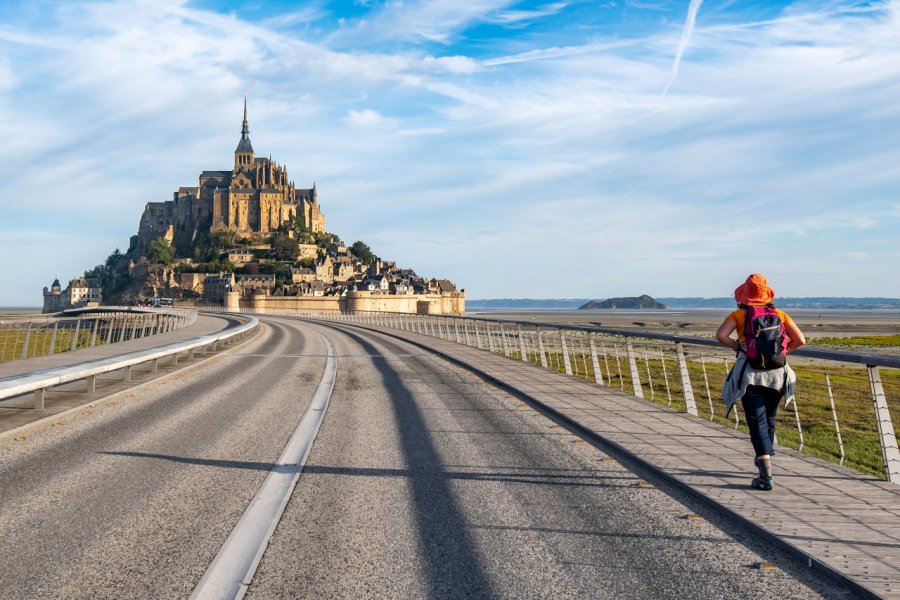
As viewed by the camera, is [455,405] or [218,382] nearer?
[455,405]

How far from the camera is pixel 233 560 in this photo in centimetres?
449

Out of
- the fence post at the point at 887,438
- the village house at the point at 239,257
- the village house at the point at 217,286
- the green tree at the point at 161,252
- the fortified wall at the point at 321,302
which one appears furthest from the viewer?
the green tree at the point at 161,252

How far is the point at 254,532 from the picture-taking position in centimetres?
505

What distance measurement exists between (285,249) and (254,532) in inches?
6691

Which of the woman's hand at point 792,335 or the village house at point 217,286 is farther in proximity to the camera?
the village house at point 217,286

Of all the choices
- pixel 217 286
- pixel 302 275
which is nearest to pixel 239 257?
pixel 217 286

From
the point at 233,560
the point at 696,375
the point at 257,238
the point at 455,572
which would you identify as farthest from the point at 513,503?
the point at 257,238

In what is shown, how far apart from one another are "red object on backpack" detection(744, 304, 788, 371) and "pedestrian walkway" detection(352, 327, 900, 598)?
3.44 ft

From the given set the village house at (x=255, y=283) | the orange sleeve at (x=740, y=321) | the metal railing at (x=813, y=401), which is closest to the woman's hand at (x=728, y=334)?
the orange sleeve at (x=740, y=321)

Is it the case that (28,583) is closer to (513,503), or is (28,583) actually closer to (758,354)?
(513,503)

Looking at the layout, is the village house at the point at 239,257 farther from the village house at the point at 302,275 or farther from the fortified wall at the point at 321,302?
the fortified wall at the point at 321,302

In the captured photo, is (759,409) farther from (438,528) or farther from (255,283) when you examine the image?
(255,283)

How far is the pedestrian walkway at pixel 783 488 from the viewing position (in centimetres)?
449

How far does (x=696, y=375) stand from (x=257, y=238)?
164 m
